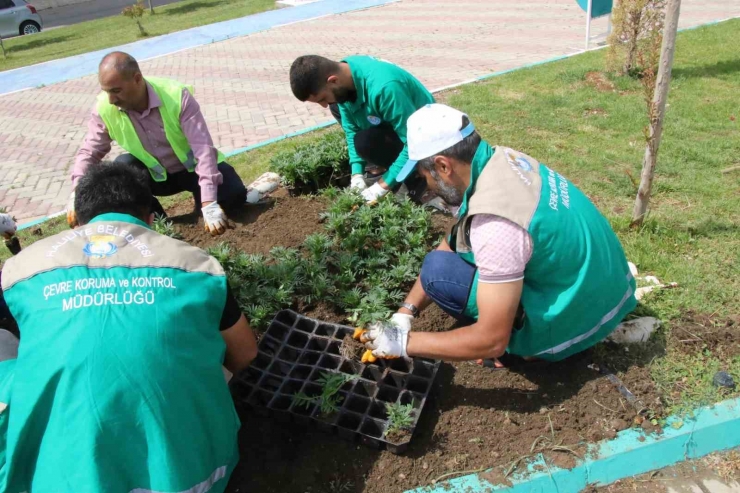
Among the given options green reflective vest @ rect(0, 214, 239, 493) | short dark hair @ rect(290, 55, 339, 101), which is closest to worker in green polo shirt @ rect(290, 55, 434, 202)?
short dark hair @ rect(290, 55, 339, 101)

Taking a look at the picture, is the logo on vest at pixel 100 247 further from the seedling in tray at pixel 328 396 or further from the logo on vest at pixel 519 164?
the logo on vest at pixel 519 164

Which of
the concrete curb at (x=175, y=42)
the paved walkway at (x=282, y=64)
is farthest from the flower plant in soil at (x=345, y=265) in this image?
the concrete curb at (x=175, y=42)

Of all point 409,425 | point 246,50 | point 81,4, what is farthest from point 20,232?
point 81,4

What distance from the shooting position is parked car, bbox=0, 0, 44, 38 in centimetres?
1988

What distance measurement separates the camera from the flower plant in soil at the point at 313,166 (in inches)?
172

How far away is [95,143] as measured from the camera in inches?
164

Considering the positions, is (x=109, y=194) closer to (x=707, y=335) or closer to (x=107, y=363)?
(x=107, y=363)

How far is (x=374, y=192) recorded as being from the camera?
3994 millimetres

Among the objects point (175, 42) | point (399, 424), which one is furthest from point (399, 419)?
point (175, 42)

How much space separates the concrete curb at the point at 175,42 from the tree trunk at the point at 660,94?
11145mm

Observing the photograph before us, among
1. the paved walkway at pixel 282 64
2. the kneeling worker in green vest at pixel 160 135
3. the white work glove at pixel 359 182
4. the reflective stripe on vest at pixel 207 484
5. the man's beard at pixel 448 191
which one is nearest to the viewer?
the reflective stripe on vest at pixel 207 484

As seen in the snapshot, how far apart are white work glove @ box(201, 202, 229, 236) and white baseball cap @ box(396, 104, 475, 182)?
200cm

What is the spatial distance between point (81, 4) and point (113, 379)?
30.0m

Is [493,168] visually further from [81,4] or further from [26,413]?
[81,4]
